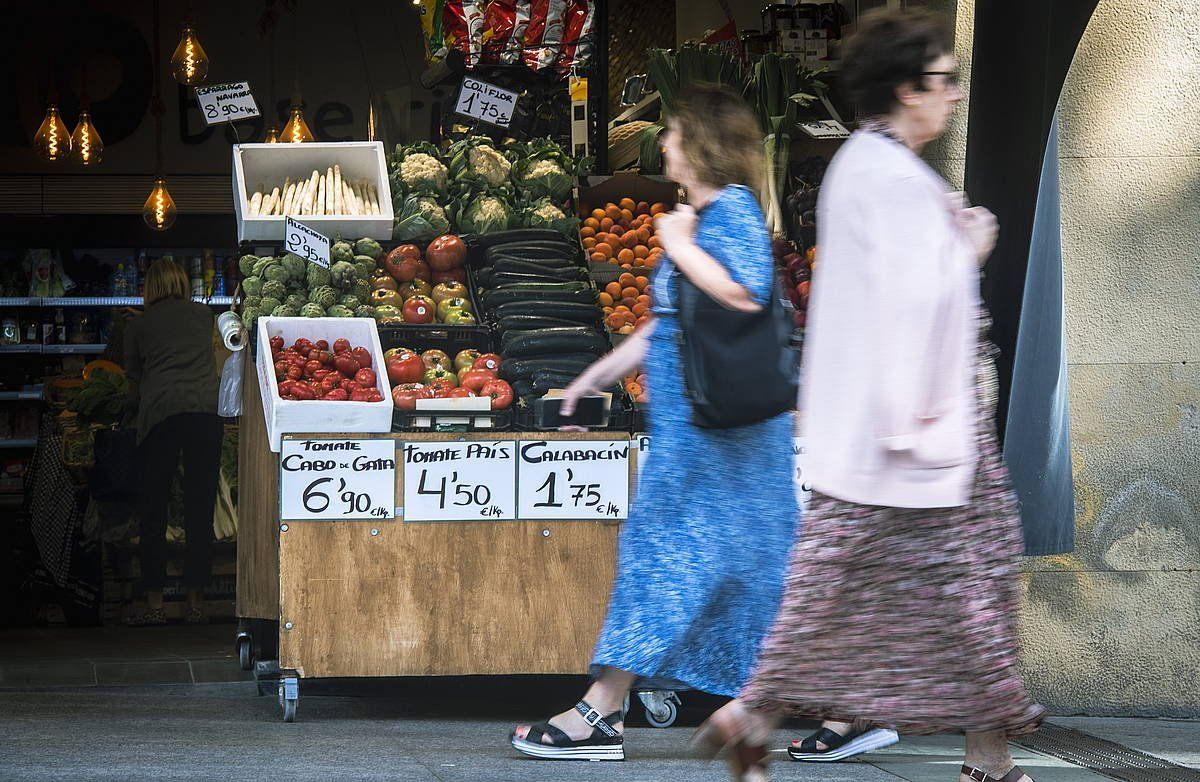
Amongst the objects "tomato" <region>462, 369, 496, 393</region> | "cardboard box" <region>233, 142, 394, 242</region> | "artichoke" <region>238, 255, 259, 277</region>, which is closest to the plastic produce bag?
"artichoke" <region>238, 255, 259, 277</region>

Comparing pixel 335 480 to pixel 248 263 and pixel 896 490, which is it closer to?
pixel 248 263

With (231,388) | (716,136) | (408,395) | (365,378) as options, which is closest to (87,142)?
(231,388)

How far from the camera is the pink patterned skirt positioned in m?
3.03

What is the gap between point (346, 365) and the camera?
18.5ft

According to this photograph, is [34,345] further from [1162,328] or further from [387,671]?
[1162,328]

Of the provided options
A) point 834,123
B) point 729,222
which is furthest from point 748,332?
point 834,123

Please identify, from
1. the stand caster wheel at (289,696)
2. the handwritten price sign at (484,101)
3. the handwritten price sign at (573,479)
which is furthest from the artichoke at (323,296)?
the handwritten price sign at (484,101)

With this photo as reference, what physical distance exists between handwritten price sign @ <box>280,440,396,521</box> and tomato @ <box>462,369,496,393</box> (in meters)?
0.53

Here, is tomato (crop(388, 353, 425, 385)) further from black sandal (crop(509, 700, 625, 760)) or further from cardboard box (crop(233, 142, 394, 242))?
black sandal (crop(509, 700, 625, 760))

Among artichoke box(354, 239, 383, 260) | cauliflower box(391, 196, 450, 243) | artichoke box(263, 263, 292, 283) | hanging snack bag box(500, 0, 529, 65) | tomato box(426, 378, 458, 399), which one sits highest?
hanging snack bag box(500, 0, 529, 65)

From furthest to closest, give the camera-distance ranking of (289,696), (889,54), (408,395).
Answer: (408,395)
(289,696)
(889,54)

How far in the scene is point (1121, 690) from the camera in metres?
5.97

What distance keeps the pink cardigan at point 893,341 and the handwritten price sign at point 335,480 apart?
98.3 inches

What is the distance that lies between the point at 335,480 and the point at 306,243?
1195mm
